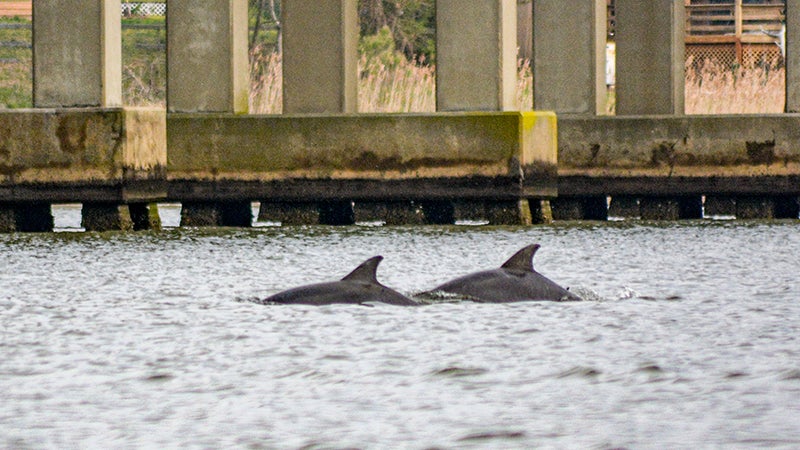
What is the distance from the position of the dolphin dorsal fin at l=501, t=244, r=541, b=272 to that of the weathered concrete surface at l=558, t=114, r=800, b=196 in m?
14.2

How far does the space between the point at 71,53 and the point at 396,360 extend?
14433 millimetres

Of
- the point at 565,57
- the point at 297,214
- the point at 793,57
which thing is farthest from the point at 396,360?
the point at 793,57

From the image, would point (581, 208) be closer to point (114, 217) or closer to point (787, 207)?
point (787, 207)

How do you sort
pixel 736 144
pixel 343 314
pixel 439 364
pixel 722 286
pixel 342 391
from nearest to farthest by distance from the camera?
pixel 342 391 < pixel 439 364 < pixel 343 314 < pixel 722 286 < pixel 736 144

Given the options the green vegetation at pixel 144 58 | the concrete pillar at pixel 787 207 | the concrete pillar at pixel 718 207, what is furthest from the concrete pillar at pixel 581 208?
the green vegetation at pixel 144 58

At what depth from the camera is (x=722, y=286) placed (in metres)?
15.0

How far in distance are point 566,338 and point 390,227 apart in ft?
43.1

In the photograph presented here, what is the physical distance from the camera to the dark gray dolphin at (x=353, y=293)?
42.3 ft

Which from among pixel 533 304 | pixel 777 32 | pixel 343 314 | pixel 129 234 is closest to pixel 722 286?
pixel 533 304

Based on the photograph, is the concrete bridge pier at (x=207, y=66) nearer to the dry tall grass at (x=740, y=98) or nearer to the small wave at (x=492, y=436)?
the dry tall grass at (x=740, y=98)

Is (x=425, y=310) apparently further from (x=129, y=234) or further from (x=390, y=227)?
(x=390, y=227)

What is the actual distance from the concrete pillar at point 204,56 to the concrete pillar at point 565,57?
4973 millimetres

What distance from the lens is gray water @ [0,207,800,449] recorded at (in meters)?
8.41

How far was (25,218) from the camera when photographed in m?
23.3
